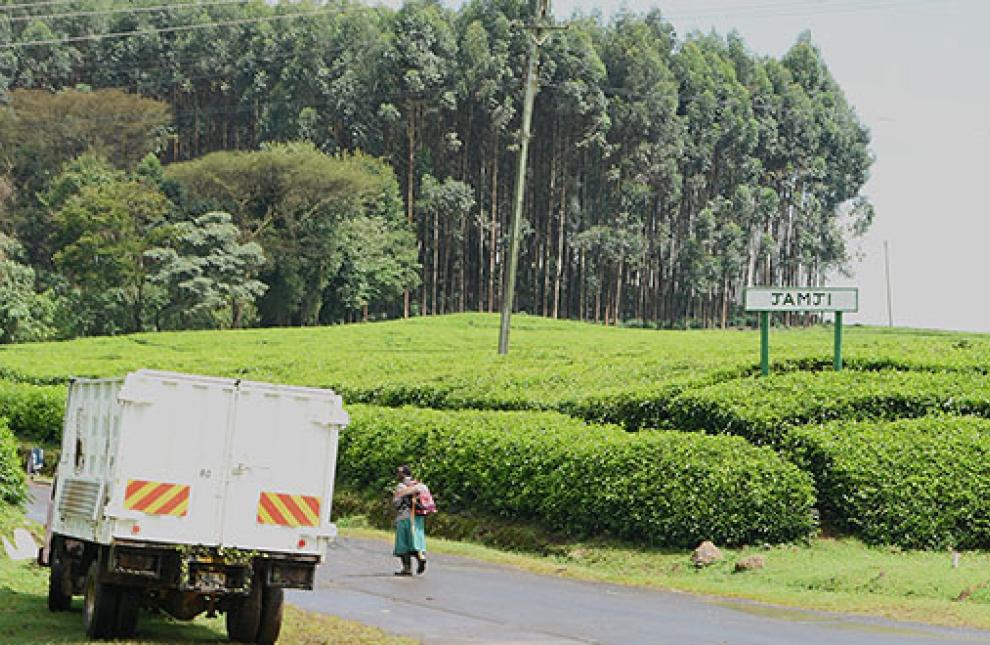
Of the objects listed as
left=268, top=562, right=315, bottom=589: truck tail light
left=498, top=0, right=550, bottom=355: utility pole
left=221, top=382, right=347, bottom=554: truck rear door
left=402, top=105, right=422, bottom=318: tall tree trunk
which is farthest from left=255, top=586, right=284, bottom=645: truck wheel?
left=402, top=105, right=422, bottom=318: tall tree trunk

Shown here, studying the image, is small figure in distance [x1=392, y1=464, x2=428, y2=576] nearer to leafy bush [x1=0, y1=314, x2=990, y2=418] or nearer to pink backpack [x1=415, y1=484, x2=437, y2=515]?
pink backpack [x1=415, y1=484, x2=437, y2=515]

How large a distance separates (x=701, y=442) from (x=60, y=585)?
10.5 meters

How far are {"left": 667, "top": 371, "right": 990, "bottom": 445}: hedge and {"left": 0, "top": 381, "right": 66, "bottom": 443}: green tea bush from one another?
23.0 metres

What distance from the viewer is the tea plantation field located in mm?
22281

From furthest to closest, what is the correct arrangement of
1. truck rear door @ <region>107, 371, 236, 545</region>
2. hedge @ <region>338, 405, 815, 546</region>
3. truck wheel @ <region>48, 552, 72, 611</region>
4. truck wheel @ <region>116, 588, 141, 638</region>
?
hedge @ <region>338, 405, 815, 546</region>, truck wheel @ <region>48, 552, 72, 611</region>, truck wheel @ <region>116, 588, 141, 638</region>, truck rear door @ <region>107, 371, 236, 545</region>

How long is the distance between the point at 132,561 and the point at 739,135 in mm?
89794

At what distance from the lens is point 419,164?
3735 inches

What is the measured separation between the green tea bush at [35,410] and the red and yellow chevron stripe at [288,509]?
30.0 m

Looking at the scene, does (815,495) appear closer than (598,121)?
Yes

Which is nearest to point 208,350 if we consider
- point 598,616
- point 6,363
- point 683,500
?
point 6,363

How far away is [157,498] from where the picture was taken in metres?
13.8

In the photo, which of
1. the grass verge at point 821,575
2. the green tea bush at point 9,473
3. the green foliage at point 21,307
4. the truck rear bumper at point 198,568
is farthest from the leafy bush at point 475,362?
the truck rear bumper at point 198,568

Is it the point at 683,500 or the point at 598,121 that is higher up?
the point at 598,121

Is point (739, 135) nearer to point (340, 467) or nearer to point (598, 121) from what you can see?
point (598, 121)
